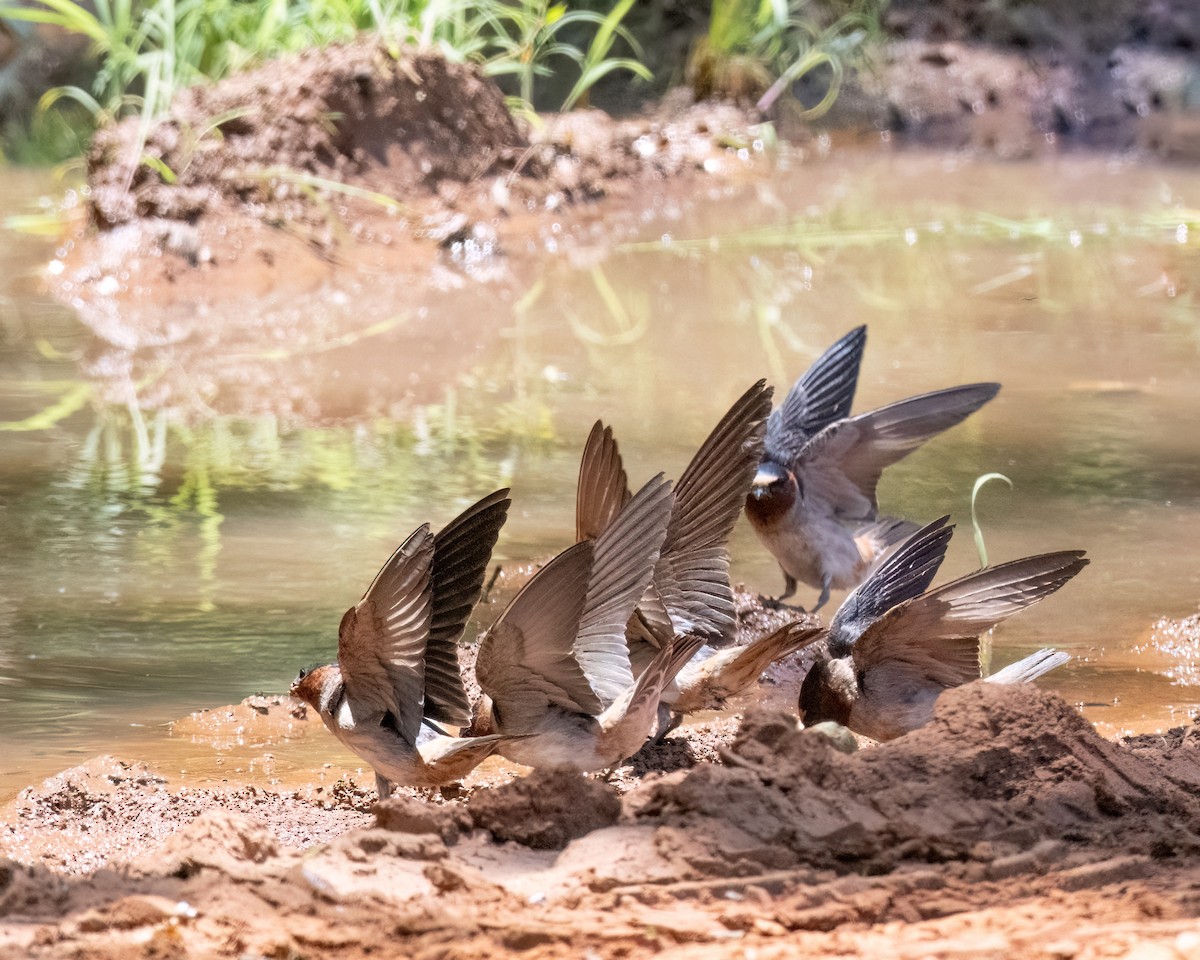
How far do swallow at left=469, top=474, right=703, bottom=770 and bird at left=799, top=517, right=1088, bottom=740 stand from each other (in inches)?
17.3

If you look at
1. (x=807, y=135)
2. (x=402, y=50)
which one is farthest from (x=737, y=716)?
(x=807, y=135)

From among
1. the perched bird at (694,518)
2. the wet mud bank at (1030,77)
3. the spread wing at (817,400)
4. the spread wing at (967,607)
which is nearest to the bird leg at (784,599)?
the spread wing at (817,400)

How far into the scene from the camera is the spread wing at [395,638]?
3.03m

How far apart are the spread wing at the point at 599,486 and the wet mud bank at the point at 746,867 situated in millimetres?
1014

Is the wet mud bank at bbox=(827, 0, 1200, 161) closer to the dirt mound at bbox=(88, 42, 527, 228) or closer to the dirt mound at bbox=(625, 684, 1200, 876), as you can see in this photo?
the dirt mound at bbox=(88, 42, 527, 228)

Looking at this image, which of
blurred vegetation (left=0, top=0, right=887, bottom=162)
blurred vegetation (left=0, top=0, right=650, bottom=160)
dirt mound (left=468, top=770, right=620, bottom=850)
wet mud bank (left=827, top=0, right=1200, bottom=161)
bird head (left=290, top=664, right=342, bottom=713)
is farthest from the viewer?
wet mud bank (left=827, top=0, right=1200, bottom=161)

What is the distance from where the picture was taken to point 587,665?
3381 mm

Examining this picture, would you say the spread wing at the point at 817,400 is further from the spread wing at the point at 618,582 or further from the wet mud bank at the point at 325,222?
the wet mud bank at the point at 325,222

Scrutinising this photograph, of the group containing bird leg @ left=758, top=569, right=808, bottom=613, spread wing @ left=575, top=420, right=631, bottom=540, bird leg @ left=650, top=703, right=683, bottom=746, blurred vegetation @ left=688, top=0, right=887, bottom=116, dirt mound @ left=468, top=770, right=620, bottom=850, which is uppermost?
blurred vegetation @ left=688, top=0, right=887, bottom=116

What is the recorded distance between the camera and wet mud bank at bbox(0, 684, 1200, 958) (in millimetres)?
2225

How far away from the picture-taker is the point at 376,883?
238 cm

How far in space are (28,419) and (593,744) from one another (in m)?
4.19

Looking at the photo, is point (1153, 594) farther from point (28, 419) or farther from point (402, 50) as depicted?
point (402, 50)

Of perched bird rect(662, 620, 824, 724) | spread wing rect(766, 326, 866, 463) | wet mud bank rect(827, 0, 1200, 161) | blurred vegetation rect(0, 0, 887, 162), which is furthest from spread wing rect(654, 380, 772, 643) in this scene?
wet mud bank rect(827, 0, 1200, 161)
